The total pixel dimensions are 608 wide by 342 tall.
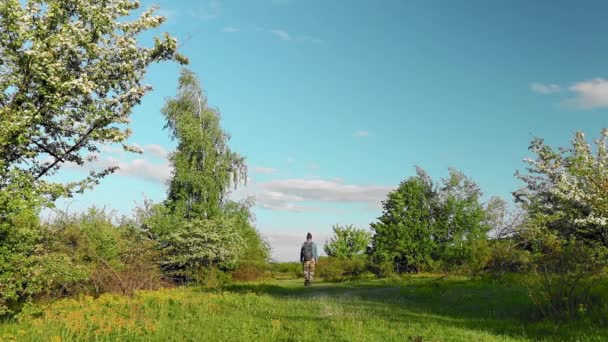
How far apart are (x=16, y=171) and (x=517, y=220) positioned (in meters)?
28.6

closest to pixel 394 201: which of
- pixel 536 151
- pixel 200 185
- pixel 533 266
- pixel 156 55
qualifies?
pixel 536 151

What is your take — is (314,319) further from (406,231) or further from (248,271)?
(248,271)

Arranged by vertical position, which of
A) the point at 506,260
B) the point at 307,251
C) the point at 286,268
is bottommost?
the point at 286,268

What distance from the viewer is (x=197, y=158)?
4203 centimetres

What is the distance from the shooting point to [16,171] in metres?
14.8

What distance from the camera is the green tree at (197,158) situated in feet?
133

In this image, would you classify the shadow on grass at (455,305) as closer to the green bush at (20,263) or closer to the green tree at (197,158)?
the green bush at (20,263)

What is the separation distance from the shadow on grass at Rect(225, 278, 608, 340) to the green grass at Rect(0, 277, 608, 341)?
1.3 inches

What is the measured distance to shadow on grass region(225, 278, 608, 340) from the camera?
14727 mm

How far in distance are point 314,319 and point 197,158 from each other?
27835 mm

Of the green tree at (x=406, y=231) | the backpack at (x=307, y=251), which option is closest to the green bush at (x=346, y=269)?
the green tree at (x=406, y=231)

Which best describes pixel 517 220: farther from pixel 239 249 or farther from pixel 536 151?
pixel 239 249

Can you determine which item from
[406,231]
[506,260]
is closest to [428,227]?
[406,231]

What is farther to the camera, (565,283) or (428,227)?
(428,227)
